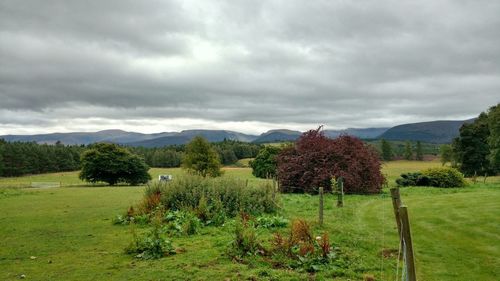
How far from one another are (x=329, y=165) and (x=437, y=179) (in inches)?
430

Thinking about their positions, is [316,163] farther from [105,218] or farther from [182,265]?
[182,265]

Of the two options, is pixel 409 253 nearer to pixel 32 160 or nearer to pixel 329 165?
pixel 329 165

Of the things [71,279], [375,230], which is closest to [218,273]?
[71,279]

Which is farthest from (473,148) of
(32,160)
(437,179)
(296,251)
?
(32,160)

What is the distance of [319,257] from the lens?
9156 millimetres

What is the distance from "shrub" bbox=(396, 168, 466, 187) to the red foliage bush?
5.32 m

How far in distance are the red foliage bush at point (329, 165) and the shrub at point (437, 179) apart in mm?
5316

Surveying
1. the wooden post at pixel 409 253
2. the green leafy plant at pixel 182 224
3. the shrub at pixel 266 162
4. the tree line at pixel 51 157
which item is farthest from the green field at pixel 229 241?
the tree line at pixel 51 157

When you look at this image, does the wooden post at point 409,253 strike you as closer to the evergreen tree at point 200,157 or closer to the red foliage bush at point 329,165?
the red foliage bush at point 329,165

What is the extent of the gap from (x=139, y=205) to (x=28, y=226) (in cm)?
444

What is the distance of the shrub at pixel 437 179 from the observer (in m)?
31.9

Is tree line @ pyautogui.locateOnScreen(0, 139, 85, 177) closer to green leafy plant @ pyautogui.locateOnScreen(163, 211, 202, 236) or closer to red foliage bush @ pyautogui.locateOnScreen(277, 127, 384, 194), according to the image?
A: red foliage bush @ pyautogui.locateOnScreen(277, 127, 384, 194)

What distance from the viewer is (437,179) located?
32.4 m

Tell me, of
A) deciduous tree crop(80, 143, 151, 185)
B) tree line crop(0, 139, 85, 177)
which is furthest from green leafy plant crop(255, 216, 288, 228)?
tree line crop(0, 139, 85, 177)
